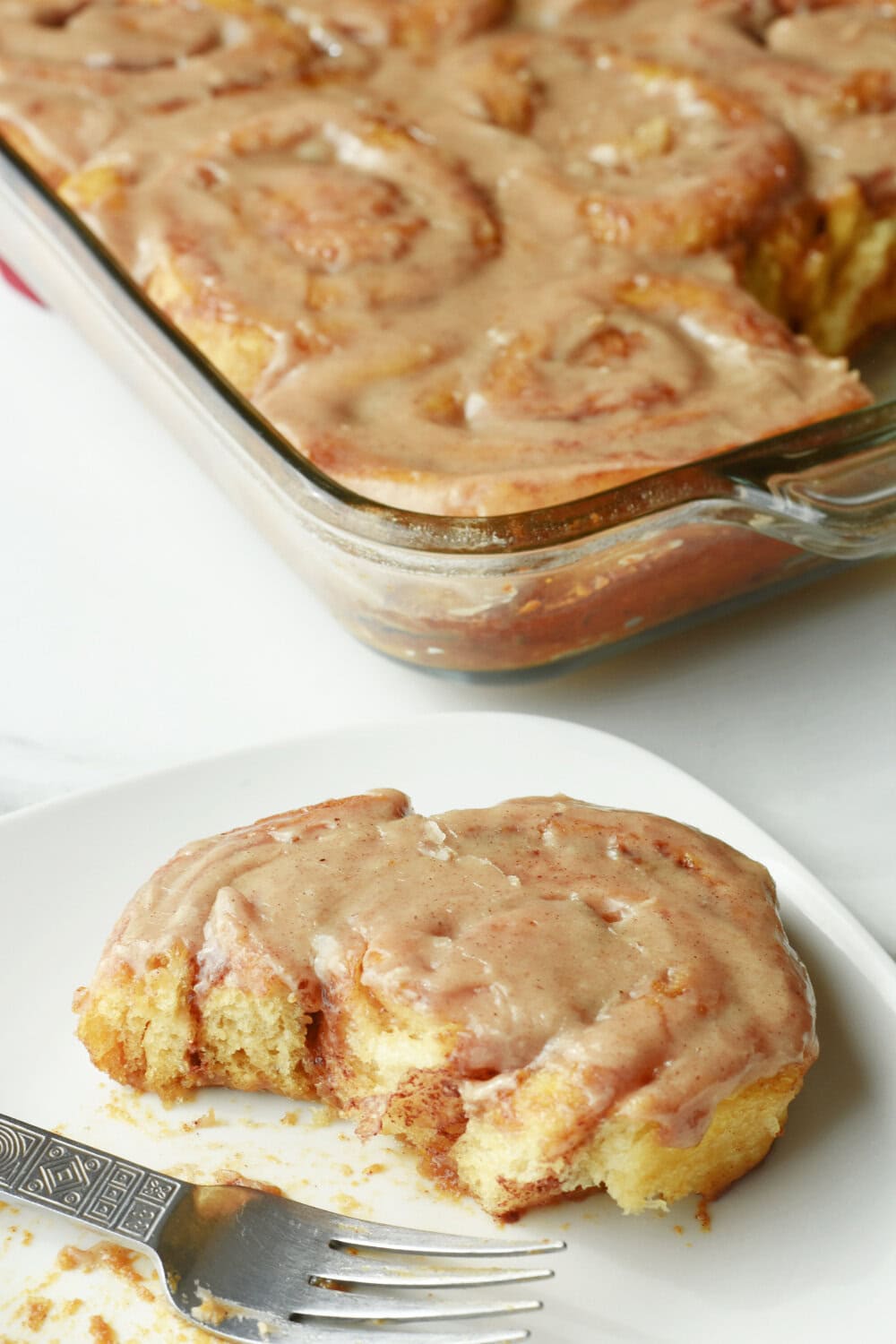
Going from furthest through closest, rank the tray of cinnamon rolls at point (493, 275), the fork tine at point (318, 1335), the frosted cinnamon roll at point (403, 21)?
the frosted cinnamon roll at point (403, 21)
the tray of cinnamon rolls at point (493, 275)
the fork tine at point (318, 1335)

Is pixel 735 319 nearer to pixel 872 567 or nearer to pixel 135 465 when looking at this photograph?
pixel 872 567

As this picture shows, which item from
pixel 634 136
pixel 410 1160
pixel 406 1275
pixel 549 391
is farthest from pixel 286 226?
pixel 406 1275

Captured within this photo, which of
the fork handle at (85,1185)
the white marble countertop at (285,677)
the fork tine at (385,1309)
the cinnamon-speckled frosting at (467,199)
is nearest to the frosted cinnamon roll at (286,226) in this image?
the cinnamon-speckled frosting at (467,199)

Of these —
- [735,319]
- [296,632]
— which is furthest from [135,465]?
[735,319]

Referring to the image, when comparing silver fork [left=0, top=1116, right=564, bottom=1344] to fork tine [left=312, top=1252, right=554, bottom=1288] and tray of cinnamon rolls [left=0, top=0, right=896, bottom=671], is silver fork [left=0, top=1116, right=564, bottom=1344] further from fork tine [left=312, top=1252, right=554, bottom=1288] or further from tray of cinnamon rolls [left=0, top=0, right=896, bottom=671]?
tray of cinnamon rolls [left=0, top=0, right=896, bottom=671]

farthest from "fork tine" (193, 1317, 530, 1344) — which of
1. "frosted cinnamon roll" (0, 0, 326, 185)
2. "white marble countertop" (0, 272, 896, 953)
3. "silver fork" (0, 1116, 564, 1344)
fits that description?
"frosted cinnamon roll" (0, 0, 326, 185)

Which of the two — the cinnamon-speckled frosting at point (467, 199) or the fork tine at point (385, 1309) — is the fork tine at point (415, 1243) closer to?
the fork tine at point (385, 1309)
